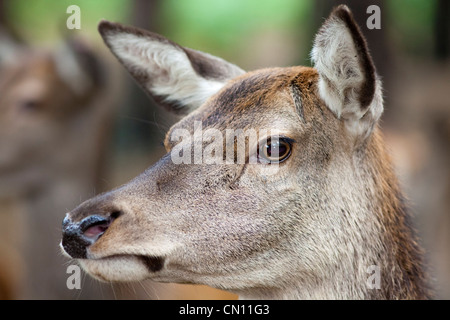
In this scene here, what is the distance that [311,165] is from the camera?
361 centimetres

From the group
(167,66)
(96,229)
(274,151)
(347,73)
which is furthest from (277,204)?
(167,66)

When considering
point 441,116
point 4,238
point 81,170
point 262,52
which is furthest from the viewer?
point 262,52

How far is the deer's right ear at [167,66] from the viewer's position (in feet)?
14.2

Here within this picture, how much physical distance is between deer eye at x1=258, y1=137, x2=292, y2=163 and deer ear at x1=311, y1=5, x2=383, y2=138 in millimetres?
375

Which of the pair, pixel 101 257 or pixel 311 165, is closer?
pixel 101 257

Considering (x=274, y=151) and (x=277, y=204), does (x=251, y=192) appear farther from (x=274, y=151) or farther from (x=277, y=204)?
(x=274, y=151)

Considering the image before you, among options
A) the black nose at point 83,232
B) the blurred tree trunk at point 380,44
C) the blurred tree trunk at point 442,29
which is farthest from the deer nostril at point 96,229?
the blurred tree trunk at point 442,29

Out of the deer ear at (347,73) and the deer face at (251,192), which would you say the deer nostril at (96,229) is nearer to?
the deer face at (251,192)

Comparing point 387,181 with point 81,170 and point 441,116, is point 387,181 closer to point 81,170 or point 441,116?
point 81,170

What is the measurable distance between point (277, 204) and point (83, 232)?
3.52ft

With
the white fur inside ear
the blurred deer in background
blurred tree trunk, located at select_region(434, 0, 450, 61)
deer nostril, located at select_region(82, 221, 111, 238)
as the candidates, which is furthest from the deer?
blurred tree trunk, located at select_region(434, 0, 450, 61)

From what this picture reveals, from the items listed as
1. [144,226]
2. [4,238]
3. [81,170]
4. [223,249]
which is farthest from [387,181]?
[4,238]

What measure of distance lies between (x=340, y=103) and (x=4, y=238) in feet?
24.1

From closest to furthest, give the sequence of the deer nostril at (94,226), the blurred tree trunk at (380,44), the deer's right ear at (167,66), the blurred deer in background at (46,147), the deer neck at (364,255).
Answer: the deer nostril at (94,226)
the deer neck at (364,255)
the deer's right ear at (167,66)
the blurred deer in background at (46,147)
the blurred tree trunk at (380,44)
